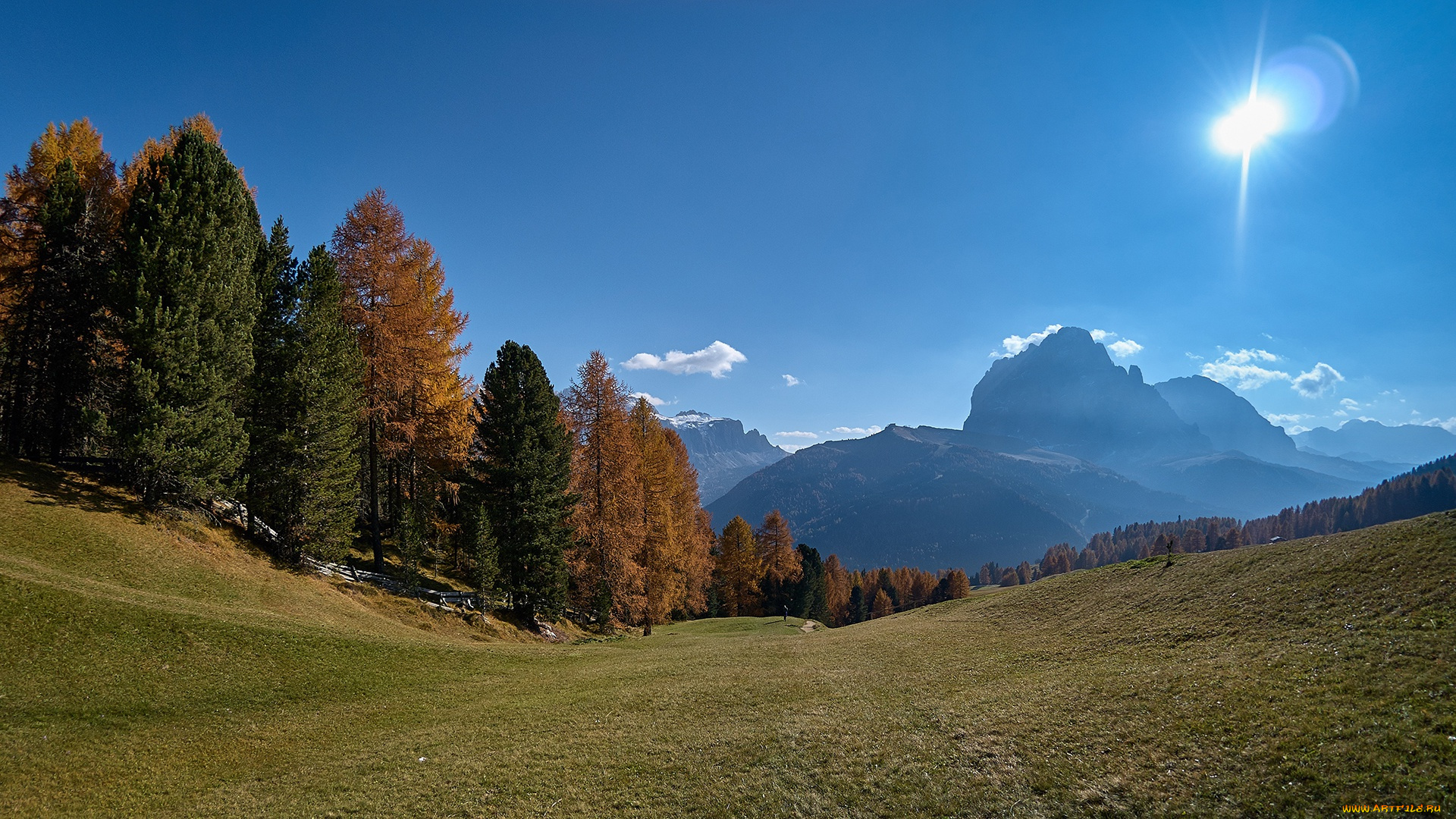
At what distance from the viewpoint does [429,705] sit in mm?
17578

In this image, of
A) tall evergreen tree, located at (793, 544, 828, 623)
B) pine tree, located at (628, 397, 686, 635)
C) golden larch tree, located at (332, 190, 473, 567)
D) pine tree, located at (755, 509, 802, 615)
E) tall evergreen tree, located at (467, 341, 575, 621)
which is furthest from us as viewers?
tall evergreen tree, located at (793, 544, 828, 623)

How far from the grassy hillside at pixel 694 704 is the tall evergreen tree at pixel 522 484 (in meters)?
→ 9.43

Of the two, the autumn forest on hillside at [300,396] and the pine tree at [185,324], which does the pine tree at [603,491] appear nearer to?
the autumn forest on hillside at [300,396]

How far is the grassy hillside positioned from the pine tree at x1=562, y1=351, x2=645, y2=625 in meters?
13.8

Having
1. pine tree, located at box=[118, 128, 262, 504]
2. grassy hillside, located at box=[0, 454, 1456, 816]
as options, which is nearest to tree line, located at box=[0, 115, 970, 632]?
pine tree, located at box=[118, 128, 262, 504]

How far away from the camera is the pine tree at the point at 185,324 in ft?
70.9

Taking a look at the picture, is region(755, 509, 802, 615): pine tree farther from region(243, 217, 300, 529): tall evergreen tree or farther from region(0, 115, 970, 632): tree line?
region(243, 217, 300, 529): tall evergreen tree

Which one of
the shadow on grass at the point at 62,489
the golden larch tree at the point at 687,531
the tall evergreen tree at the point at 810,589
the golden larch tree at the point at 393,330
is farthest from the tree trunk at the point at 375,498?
the tall evergreen tree at the point at 810,589

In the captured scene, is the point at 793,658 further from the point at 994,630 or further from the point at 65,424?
the point at 65,424

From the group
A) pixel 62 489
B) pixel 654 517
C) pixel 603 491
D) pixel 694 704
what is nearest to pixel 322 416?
pixel 62 489

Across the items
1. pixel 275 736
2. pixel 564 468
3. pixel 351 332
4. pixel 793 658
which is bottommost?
pixel 793 658

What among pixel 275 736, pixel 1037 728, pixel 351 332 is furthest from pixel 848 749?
pixel 351 332

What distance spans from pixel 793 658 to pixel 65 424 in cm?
3986

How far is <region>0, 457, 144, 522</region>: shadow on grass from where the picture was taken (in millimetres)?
21969
